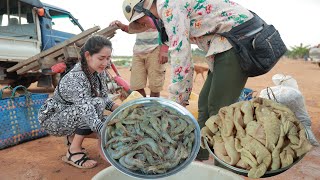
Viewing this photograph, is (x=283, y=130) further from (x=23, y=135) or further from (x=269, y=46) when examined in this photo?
(x=23, y=135)

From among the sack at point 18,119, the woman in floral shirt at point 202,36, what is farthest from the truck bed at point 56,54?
the woman in floral shirt at point 202,36

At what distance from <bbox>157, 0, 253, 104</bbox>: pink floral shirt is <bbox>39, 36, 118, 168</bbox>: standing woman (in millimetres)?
823

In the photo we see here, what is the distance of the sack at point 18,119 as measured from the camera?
3.35 meters

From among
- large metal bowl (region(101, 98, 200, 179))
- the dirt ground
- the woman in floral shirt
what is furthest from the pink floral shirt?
the dirt ground

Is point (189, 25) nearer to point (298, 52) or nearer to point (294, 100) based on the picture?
point (294, 100)

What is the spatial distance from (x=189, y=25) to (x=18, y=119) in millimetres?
2352

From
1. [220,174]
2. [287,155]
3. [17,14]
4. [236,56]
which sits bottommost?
[220,174]

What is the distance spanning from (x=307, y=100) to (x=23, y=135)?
242 inches

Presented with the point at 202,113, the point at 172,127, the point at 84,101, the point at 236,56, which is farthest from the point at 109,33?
the point at 172,127

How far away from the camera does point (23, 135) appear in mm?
3568

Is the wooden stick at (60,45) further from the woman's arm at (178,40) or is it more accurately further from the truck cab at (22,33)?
the woman's arm at (178,40)

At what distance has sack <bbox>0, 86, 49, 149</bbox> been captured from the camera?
3348mm

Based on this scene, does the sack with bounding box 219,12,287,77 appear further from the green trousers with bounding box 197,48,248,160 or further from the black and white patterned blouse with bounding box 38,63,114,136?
the black and white patterned blouse with bounding box 38,63,114,136

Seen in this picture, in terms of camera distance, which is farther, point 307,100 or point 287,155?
point 307,100
